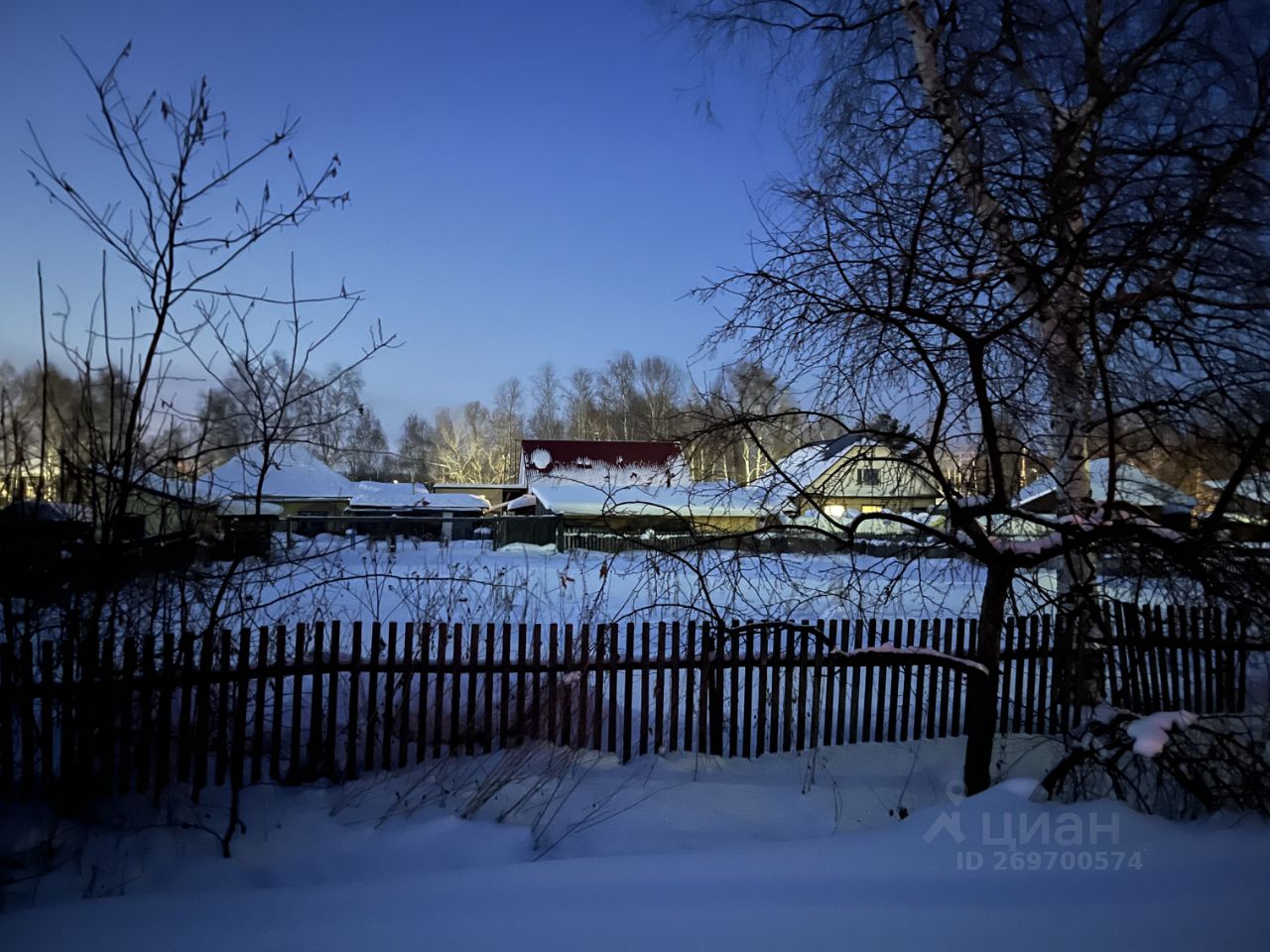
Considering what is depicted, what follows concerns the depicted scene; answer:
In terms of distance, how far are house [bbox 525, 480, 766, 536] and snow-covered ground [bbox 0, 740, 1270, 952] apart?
5.79 feet

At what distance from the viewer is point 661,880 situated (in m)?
3.11

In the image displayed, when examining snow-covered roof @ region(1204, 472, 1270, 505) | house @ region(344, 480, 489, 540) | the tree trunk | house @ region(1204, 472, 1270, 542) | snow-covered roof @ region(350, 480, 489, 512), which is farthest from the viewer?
snow-covered roof @ region(350, 480, 489, 512)

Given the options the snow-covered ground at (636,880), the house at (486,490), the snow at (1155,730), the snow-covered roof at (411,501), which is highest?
the house at (486,490)

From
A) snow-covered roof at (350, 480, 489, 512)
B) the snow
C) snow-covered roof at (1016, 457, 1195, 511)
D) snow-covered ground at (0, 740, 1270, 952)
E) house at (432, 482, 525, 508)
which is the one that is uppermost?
house at (432, 482, 525, 508)

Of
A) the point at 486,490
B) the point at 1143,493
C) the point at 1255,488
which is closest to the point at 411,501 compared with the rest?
the point at 486,490

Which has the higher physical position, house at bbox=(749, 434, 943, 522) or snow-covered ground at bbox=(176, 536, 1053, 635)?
house at bbox=(749, 434, 943, 522)

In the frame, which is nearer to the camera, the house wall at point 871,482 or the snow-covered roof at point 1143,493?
the house wall at point 871,482

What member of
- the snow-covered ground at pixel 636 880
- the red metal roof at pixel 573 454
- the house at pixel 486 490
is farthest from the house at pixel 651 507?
the house at pixel 486 490

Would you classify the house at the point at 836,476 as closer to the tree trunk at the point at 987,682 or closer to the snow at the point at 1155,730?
the tree trunk at the point at 987,682

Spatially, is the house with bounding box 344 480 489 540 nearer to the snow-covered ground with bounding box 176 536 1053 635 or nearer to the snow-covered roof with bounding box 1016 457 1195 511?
the snow-covered ground with bounding box 176 536 1053 635

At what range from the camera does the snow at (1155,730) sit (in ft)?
11.0

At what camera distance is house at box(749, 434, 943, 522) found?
458cm

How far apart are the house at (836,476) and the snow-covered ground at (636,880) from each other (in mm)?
1856

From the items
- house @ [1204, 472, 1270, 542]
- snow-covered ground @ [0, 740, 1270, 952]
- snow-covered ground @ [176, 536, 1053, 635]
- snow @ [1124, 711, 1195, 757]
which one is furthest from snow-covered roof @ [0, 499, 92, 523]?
house @ [1204, 472, 1270, 542]
